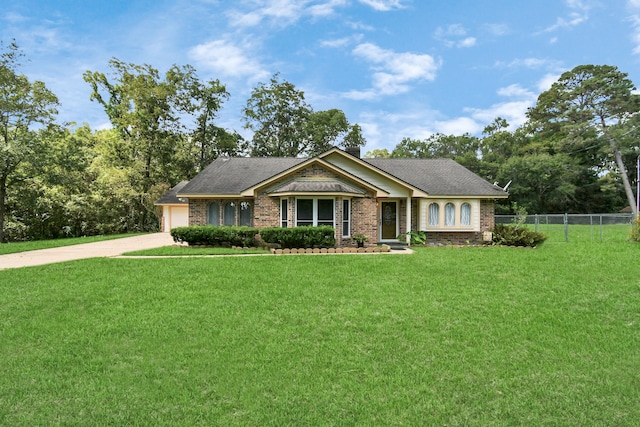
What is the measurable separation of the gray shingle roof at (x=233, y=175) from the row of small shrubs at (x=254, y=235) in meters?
2.64

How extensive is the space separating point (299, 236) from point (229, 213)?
190 inches

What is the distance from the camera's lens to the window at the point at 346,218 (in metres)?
15.1

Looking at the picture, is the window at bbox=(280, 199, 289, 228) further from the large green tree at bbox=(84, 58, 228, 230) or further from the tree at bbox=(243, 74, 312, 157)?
the tree at bbox=(243, 74, 312, 157)

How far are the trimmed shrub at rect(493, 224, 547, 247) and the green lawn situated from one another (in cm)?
561

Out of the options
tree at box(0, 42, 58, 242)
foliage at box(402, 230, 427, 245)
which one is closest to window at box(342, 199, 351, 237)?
foliage at box(402, 230, 427, 245)

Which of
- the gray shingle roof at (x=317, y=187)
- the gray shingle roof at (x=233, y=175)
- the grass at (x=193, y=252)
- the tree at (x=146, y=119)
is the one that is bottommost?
the grass at (x=193, y=252)

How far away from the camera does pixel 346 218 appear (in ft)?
49.8

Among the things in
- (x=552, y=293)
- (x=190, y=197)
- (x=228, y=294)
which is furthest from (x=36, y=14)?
(x=552, y=293)

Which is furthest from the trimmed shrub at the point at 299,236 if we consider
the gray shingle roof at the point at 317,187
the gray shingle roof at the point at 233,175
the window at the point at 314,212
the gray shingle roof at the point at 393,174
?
the gray shingle roof at the point at 393,174

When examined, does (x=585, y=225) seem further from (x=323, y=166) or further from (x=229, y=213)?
(x=229, y=213)

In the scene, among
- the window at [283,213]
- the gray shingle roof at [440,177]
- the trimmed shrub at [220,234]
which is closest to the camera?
the trimmed shrub at [220,234]

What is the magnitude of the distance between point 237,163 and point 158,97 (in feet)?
49.2

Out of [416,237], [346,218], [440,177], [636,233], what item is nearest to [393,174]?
[440,177]

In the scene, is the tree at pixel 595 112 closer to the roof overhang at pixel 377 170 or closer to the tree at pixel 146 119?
the roof overhang at pixel 377 170
